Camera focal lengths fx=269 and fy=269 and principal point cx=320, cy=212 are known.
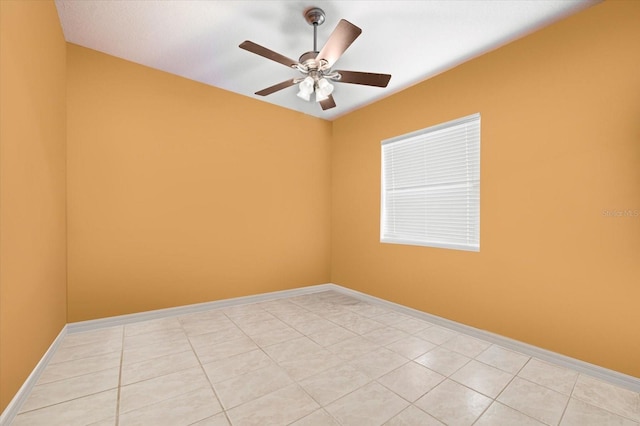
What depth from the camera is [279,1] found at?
2219mm

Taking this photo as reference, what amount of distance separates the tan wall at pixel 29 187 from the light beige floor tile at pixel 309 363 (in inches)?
66.2

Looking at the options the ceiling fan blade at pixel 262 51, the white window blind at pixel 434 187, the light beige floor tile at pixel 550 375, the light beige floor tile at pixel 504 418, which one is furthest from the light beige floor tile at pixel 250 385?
the ceiling fan blade at pixel 262 51

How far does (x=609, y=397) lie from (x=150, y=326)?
409 cm

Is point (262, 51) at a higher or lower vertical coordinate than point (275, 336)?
higher

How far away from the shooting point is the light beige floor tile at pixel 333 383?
185 cm

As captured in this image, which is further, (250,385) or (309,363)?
(309,363)

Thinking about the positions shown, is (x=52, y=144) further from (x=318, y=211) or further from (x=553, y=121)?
(x=553, y=121)

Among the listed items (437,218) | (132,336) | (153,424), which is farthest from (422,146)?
(132,336)

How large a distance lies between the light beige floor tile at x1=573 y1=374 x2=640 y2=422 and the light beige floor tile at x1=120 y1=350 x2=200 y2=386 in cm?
293

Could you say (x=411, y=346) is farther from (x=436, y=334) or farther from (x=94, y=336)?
(x=94, y=336)

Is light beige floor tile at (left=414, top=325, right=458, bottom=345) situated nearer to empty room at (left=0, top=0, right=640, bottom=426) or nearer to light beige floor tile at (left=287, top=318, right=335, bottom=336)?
empty room at (left=0, top=0, right=640, bottom=426)

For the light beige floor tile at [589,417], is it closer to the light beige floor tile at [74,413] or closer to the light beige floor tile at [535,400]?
the light beige floor tile at [535,400]

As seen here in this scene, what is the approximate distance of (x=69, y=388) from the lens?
1.90 m

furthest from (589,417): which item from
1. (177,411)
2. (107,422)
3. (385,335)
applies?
(107,422)
